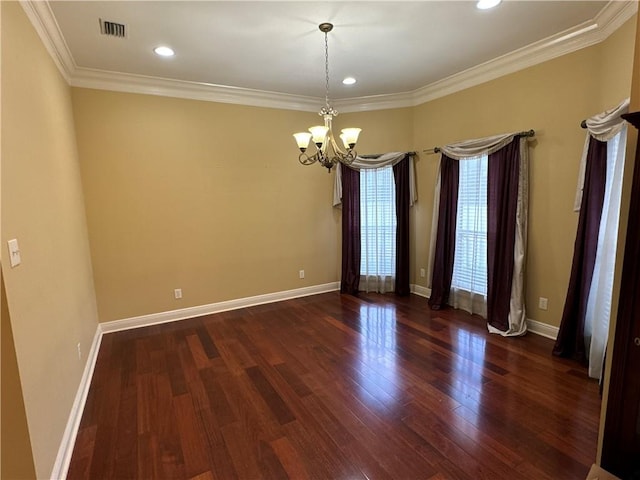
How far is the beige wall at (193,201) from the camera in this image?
3.70 meters

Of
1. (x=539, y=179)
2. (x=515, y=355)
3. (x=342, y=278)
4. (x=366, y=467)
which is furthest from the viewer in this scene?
(x=342, y=278)

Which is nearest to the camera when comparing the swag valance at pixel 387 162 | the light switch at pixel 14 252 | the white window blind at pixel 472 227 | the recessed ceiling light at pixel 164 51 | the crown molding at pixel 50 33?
the light switch at pixel 14 252

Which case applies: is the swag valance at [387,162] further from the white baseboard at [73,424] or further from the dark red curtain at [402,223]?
the white baseboard at [73,424]

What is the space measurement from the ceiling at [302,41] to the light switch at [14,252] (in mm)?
1618

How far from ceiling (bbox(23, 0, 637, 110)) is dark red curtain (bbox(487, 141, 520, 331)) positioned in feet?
3.17

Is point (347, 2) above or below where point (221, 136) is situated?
above

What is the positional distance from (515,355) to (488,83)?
2.87 meters

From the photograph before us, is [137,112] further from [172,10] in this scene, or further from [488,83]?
[488,83]

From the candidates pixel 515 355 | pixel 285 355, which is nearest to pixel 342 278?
pixel 285 355

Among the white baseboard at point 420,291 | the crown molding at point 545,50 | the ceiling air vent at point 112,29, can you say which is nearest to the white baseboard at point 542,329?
the white baseboard at point 420,291

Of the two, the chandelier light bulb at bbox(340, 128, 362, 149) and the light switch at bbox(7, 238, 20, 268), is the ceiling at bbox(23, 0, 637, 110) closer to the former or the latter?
the chandelier light bulb at bbox(340, 128, 362, 149)

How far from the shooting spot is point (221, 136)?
425 cm

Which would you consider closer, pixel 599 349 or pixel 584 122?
pixel 599 349

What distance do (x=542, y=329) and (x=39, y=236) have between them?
14.2 ft
